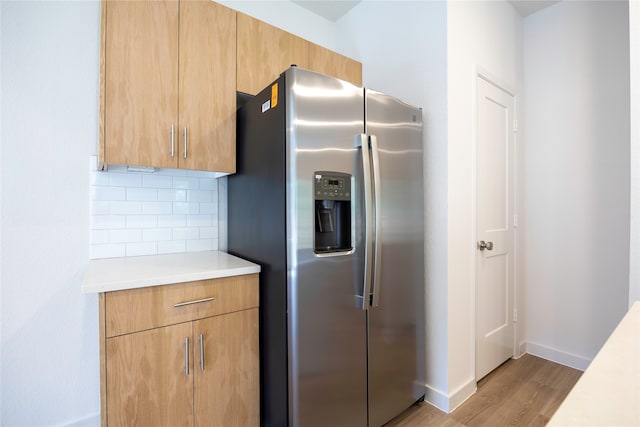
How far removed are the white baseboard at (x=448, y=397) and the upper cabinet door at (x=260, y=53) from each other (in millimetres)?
2130

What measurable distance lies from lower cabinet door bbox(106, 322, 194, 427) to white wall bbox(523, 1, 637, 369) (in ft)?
8.85

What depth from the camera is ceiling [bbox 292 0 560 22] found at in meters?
2.41

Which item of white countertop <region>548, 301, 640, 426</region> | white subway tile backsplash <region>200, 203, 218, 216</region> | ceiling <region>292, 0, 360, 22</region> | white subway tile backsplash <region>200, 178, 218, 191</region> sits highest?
ceiling <region>292, 0, 360, 22</region>

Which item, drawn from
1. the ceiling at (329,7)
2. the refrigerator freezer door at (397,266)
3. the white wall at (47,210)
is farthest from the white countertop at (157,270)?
the ceiling at (329,7)

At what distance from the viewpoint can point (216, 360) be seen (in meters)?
1.38

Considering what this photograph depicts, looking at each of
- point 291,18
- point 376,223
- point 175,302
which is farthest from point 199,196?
point 291,18

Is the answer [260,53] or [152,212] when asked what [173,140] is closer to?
[152,212]

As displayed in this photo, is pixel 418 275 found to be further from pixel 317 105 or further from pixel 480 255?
pixel 317 105

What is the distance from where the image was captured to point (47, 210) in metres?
1.56

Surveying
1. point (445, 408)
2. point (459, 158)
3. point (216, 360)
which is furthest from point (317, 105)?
point (445, 408)

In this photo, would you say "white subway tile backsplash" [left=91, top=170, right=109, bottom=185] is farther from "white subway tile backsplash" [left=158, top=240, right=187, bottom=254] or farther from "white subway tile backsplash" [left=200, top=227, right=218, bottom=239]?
"white subway tile backsplash" [left=200, top=227, right=218, bottom=239]

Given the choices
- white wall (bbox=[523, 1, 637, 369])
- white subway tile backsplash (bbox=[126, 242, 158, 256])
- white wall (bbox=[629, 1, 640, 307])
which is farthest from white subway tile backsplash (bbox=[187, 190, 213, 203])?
white wall (bbox=[523, 1, 637, 369])

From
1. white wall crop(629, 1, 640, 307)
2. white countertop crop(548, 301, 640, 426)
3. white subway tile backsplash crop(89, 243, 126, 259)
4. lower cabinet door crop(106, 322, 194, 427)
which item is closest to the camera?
white countertop crop(548, 301, 640, 426)

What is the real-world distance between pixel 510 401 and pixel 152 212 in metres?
2.52
